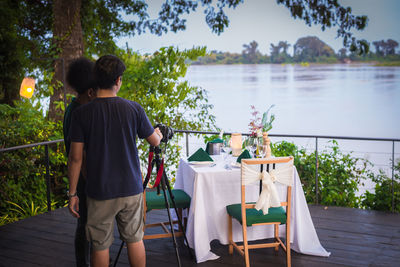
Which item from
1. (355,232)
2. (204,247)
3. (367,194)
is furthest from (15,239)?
(367,194)

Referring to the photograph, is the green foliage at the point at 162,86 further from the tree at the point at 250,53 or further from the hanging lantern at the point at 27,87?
the tree at the point at 250,53

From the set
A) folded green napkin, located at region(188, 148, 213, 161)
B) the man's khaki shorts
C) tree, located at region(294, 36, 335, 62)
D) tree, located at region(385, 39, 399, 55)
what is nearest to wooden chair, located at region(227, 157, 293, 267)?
folded green napkin, located at region(188, 148, 213, 161)

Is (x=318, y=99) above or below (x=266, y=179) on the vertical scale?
above

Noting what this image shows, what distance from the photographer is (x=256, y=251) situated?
318 centimetres

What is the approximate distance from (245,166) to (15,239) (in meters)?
2.28

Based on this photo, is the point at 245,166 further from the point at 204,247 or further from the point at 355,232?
the point at 355,232

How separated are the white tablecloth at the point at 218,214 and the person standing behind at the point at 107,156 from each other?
0.89 metres

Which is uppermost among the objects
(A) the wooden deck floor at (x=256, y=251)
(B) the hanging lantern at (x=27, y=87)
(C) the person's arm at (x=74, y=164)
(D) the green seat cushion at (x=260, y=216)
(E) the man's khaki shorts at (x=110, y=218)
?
(B) the hanging lantern at (x=27, y=87)

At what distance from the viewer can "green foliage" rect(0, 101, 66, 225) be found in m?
4.91

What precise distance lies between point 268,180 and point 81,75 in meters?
1.39

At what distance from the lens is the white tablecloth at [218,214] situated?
2967mm

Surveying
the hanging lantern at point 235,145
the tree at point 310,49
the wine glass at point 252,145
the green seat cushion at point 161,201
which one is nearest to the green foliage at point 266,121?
the hanging lantern at point 235,145

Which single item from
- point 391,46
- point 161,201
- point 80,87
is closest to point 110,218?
point 80,87

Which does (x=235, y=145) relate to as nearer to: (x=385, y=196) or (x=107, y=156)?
(x=107, y=156)
